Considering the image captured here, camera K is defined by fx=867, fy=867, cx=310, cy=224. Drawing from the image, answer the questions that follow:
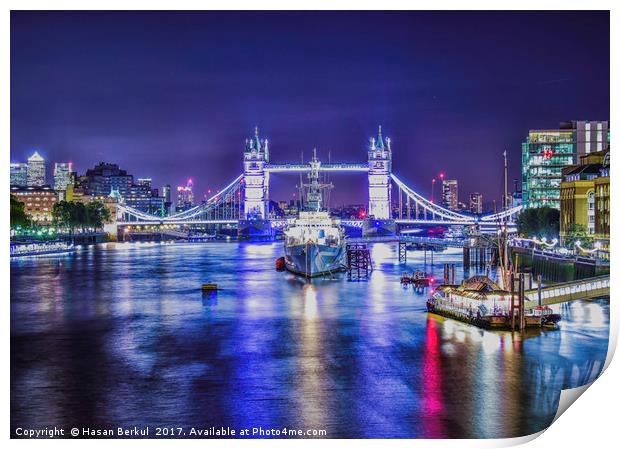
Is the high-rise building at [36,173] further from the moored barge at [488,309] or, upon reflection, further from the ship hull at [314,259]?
the moored barge at [488,309]

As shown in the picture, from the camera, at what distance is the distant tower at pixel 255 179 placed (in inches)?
2279

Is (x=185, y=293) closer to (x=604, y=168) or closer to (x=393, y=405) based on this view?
(x=604, y=168)

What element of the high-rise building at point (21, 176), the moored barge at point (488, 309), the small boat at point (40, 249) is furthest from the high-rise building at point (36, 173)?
the moored barge at point (488, 309)

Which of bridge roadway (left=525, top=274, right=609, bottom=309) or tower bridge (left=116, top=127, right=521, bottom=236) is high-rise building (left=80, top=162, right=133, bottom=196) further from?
bridge roadway (left=525, top=274, right=609, bottom=309)

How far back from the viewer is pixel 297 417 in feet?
27.9

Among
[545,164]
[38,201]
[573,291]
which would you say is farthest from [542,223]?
[38,201]

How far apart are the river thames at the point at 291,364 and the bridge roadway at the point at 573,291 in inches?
21.9

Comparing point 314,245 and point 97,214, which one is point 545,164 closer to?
point 314,245

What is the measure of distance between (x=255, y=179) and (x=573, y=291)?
153 feet

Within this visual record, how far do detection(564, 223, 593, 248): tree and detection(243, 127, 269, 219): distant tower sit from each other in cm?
3576

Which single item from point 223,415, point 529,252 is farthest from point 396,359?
point 529,252

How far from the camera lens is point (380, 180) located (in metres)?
56.7

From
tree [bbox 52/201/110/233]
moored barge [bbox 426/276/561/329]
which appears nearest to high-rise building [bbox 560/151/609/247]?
moored barge [bbox 426/276/561/329]

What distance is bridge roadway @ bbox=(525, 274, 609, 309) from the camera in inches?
515
